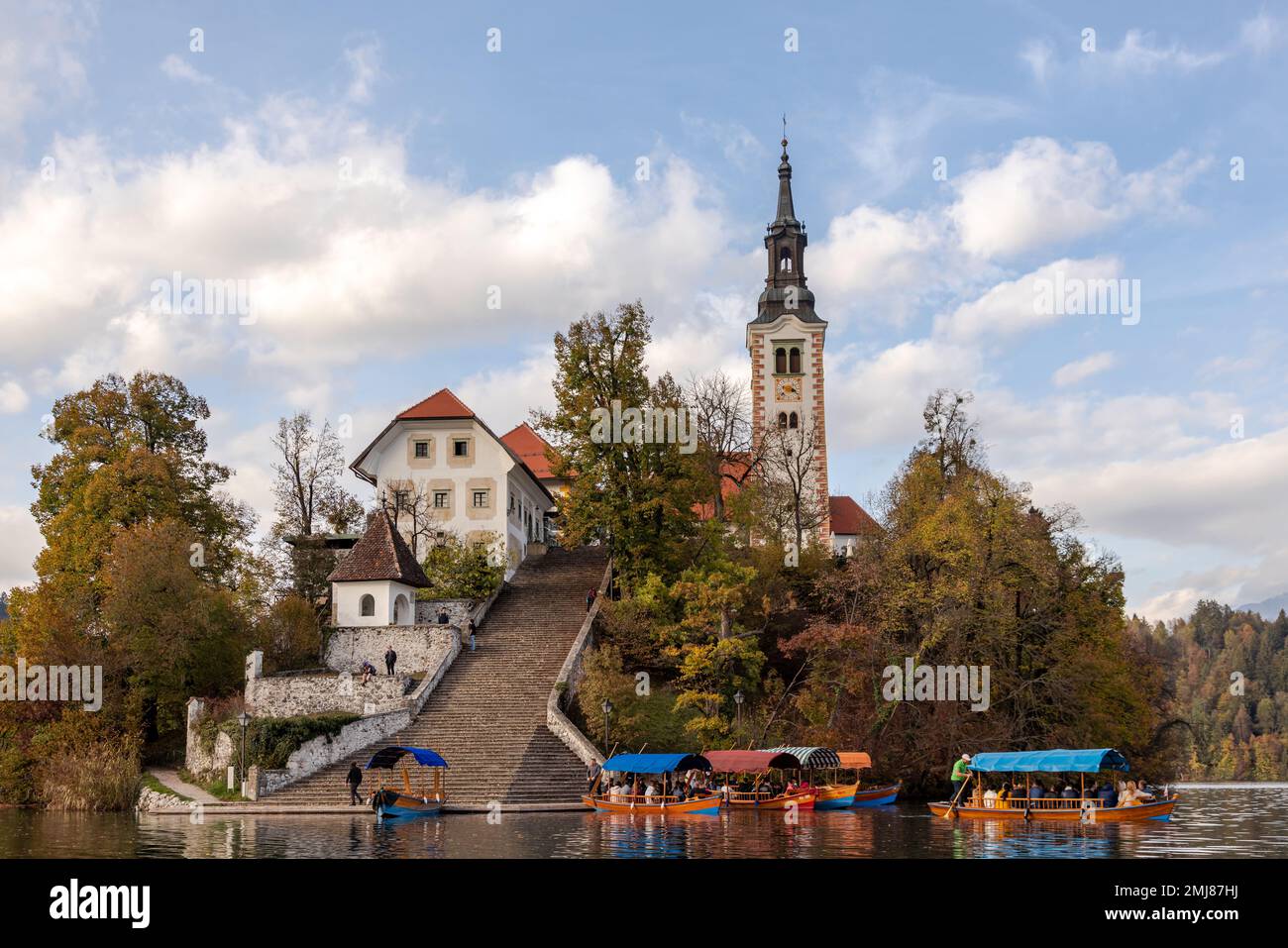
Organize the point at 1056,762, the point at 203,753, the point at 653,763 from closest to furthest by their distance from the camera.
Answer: the point at 1056,762 < the point at 653,763 < the point at 203,753

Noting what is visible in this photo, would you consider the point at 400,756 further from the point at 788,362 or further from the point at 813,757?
the point at 788,362

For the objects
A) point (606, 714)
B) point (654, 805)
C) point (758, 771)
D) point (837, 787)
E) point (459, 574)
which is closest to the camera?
point (654, 805)

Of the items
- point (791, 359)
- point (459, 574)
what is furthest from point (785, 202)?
point (459, 574)

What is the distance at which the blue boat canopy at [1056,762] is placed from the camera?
1286 inches

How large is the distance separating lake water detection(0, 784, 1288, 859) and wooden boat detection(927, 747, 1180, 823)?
56 centimetres

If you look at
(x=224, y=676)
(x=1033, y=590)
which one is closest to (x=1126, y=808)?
(x=1033, y=590)

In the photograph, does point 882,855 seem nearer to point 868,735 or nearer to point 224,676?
point 868,735

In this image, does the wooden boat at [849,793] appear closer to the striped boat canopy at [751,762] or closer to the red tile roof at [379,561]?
the striped boat canopy at [751,762]

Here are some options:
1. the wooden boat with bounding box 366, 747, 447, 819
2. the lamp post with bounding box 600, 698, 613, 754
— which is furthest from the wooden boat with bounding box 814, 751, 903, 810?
the wooden boat with bounding box 366, 747, 447, 819

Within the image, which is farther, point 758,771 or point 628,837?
point 758,771

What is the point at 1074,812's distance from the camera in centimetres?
3331

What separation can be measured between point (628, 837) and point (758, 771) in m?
11.1
